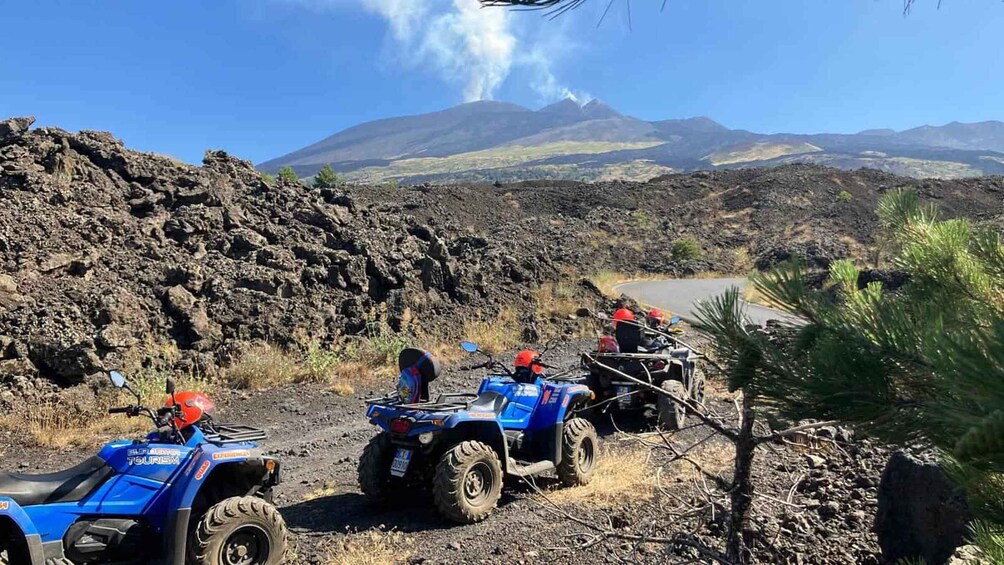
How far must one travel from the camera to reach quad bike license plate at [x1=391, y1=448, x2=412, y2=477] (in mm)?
4922

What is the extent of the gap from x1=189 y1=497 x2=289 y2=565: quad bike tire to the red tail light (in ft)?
3.85

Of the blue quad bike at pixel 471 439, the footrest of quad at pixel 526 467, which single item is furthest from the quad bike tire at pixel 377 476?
the footrest of quad at pixel 526 467

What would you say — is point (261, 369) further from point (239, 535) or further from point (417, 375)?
point (239, 535)

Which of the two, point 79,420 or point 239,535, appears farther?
point 79,420

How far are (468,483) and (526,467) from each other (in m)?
0.66

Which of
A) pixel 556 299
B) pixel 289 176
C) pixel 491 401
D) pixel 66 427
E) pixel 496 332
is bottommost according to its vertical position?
pixel 496 332

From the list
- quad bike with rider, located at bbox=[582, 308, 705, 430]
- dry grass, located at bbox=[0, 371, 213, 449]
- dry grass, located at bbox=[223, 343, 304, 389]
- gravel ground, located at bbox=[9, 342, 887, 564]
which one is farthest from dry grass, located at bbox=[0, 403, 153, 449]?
quad bike with rider, located at bbox=[582, 308, 705, 430]

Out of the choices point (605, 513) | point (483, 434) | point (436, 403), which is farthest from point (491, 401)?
point (605, 513)

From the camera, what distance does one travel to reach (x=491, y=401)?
552 cm

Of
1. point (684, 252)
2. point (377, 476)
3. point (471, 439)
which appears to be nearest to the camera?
point (377, 476)

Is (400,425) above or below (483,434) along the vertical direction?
above

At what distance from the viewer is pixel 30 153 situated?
1180 centimetres

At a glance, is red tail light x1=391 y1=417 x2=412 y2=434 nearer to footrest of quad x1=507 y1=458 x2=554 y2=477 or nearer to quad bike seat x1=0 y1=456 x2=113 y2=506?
footrest of quad x1=507 y1=458 x2=554 y2=477

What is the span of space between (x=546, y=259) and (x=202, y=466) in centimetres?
1509
